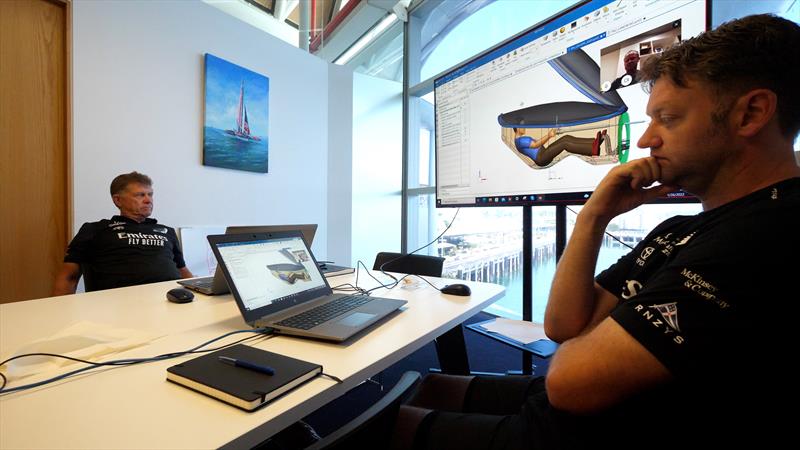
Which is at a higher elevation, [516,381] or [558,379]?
[558,379]

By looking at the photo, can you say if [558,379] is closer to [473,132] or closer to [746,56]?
[746,56]

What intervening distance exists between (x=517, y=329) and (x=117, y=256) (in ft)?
7.74

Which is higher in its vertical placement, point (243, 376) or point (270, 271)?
point (270, 271)

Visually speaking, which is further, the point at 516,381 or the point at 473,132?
the point at 473,132

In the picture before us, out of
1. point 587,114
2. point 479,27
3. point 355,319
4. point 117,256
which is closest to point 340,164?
point 479,27

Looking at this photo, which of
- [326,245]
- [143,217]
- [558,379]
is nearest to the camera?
[558,379]

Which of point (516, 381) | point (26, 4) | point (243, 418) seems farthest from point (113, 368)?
point (26, 4)

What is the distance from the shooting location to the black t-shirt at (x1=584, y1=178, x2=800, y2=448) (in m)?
0.52

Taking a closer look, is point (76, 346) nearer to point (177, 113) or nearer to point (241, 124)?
point (177, 113)

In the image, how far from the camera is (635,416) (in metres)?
0.62

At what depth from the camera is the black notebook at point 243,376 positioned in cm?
58

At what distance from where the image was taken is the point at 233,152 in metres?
3.21

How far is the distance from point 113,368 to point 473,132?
2.16m

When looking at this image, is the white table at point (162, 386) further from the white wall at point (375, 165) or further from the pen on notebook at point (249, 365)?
the white wall at point (375, 165)
